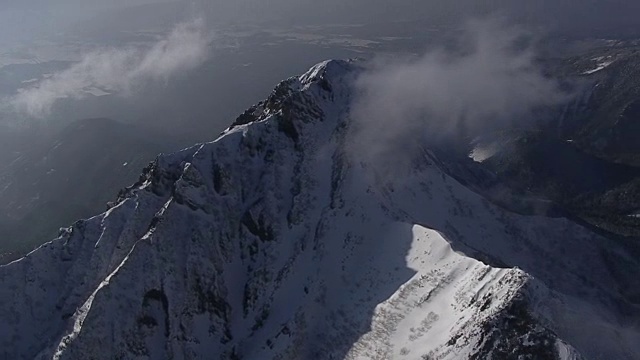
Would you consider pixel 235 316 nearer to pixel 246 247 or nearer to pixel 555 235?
pixel 246 247

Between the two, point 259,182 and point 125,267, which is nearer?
point 125,267

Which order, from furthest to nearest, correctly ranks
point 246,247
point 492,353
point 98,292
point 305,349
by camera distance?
point 246,247 < point 98,292 < point 305,349 < point 492,353

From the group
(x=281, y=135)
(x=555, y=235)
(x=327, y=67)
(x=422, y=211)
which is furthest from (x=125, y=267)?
(x=555, y=235)

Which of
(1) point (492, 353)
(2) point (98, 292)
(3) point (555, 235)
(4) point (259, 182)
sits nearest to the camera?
(1) point (492, 353)

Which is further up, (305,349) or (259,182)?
(259,182)

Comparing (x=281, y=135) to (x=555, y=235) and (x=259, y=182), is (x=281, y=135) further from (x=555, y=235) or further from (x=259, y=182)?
(x=555, y=235)

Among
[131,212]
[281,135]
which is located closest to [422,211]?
[281,135]

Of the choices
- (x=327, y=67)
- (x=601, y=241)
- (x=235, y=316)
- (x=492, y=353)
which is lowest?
(x=601, y=241)
